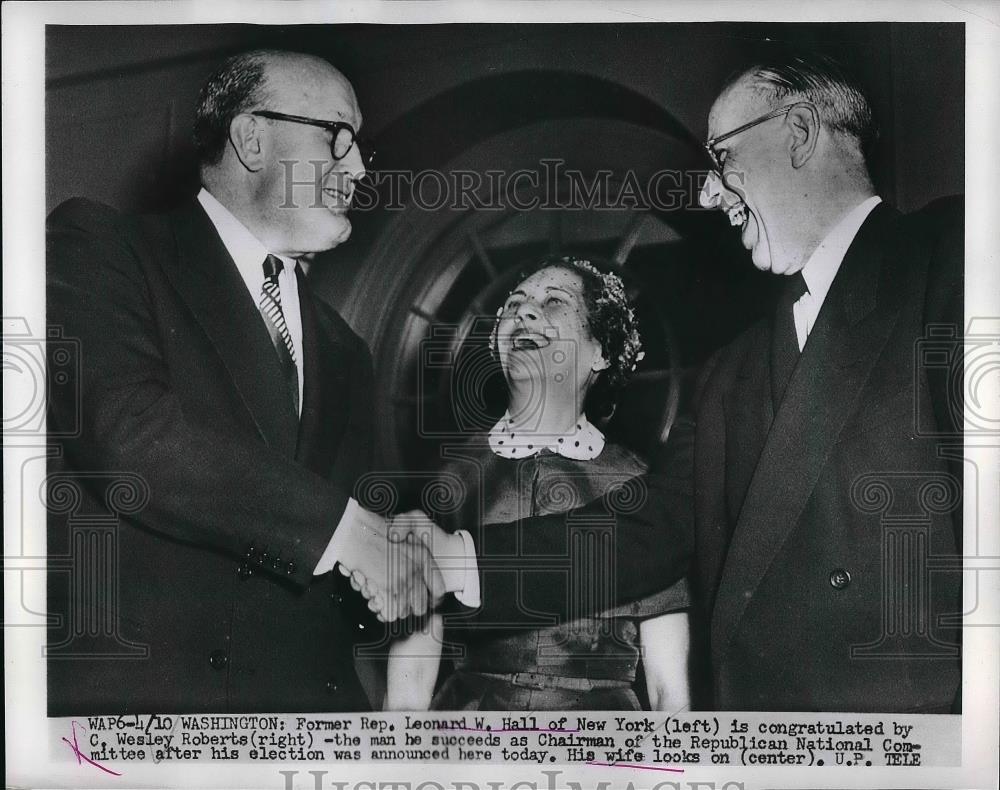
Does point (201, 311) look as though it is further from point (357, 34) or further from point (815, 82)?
point (815, 82)

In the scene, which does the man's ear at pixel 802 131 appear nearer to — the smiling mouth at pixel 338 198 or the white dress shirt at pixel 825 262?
the white dress shirt at pixel 825 262

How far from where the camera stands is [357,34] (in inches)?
93.0

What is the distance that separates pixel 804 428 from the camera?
233 cm

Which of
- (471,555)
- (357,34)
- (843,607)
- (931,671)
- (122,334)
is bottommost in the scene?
(931,671)

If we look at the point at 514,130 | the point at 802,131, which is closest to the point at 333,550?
the point at 514,130

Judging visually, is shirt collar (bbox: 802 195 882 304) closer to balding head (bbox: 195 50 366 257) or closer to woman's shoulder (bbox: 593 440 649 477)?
woman's shoulder (bbox: 593 440 649 477)

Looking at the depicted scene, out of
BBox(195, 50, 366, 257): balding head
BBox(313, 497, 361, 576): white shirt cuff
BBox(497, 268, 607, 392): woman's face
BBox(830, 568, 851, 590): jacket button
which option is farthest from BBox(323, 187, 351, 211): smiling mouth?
BBox(830, 568, 851, 590): jacket button

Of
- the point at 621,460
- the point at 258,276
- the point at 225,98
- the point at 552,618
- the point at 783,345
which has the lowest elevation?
the point at 552,618

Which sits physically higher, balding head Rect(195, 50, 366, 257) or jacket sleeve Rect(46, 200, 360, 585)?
balding head Rect(195, 50, 366, 257)

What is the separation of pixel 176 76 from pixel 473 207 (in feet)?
2.92

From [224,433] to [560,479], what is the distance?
91cm

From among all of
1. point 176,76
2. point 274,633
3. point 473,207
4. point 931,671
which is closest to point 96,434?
point 274,633

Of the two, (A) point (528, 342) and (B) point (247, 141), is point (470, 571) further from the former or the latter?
(B) point (247, 141)

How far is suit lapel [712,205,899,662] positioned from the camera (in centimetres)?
233
